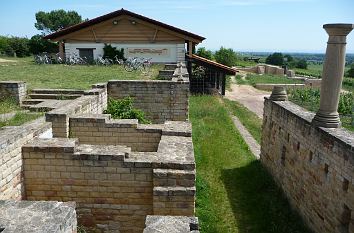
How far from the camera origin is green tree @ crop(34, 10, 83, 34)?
249 feet

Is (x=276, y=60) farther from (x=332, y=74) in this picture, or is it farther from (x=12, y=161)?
(x=12, y=161)

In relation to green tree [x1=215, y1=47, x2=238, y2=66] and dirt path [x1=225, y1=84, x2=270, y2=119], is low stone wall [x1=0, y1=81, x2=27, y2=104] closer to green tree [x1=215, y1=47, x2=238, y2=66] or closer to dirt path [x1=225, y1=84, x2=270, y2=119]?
dirt path [x1=225, y1=84, x2=270, y2=119]

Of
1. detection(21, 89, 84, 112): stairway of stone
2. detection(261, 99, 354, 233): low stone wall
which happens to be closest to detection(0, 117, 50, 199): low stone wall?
detection(21, 89, 84, 112): stairway of stone

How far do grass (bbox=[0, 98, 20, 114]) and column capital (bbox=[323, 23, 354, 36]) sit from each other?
7608mm

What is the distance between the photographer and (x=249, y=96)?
28.7 meters

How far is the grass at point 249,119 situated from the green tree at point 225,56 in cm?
2796

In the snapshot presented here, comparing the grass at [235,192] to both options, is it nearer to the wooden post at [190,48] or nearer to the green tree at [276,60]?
the wooden post at [190,48]

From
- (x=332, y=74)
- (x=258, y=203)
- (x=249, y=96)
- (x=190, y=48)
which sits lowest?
(x=258, y=203)

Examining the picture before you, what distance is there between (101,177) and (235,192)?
4791mm

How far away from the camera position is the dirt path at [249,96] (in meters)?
23.6

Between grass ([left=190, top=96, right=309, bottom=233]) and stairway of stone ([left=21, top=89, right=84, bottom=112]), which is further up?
stairway of stone ([left=21, top=89, right=84, bottom=112])

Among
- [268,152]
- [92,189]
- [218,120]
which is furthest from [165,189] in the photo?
[218,120]

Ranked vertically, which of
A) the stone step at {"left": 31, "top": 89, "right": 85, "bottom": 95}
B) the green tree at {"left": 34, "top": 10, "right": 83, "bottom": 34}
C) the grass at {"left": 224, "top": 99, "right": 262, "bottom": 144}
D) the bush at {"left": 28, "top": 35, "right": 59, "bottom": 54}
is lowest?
the grass at {"left": 224, "top": 99, "right": 262, "bottom": 144}

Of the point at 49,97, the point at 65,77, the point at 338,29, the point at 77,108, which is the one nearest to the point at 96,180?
the point at 77,108
